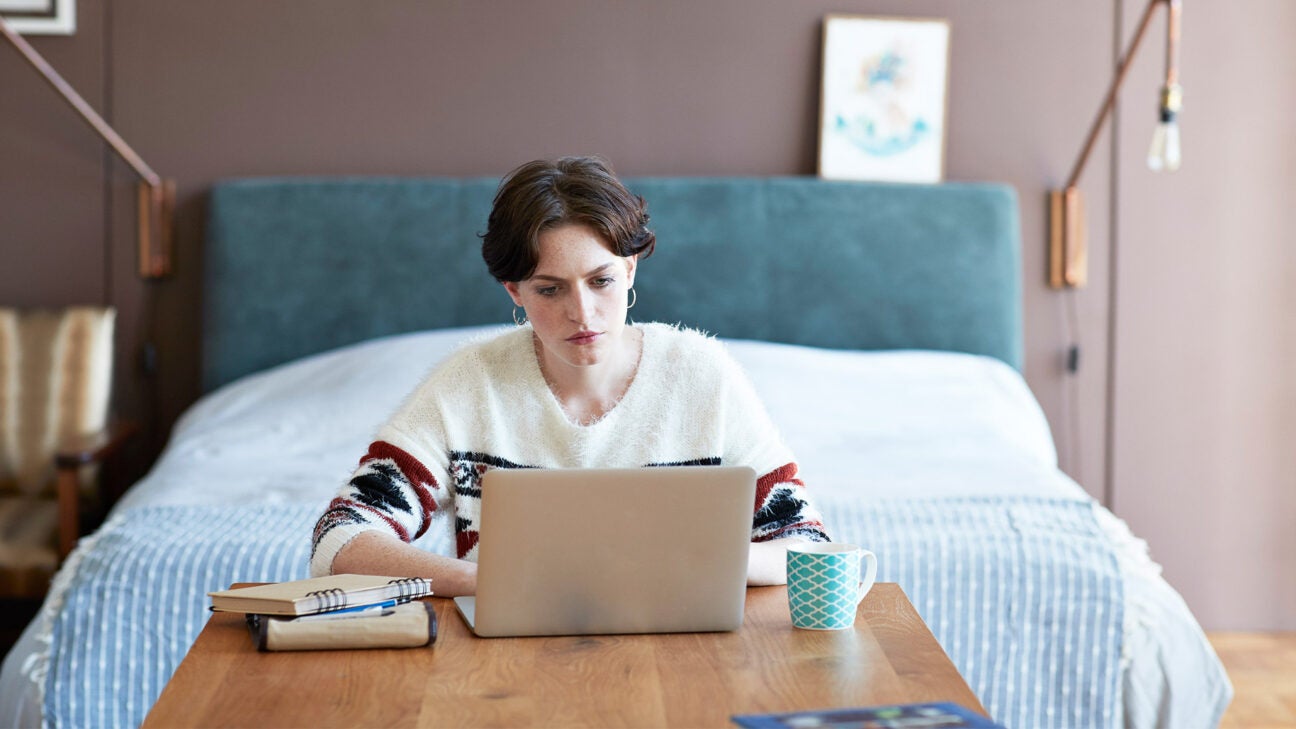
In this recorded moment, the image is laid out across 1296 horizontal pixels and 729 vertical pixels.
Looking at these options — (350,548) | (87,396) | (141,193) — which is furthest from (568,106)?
(350,548)

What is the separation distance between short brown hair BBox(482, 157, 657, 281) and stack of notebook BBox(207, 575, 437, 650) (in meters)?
0.45

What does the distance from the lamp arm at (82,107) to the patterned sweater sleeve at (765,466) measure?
2.15 meters

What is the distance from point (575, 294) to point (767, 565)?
40 centimetres

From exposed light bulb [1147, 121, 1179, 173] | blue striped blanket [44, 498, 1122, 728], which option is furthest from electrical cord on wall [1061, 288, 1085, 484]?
blue striped blanket [44, 498, 1122, 728]

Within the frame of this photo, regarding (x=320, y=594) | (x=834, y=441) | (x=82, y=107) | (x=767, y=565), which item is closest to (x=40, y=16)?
(x=82, y=107)

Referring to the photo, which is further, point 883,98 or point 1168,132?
point 883,98

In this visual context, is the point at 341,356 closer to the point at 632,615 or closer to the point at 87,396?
the point at 87,396

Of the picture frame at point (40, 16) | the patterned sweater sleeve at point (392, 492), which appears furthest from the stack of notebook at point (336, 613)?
the picture frame at point (40, 16)

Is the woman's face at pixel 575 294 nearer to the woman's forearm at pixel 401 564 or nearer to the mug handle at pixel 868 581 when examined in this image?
the woman's forearm at pixel 401 564

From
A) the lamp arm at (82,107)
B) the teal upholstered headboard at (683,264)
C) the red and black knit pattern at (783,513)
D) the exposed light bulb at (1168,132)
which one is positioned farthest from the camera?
the teal upholstered headboard at (683,264)

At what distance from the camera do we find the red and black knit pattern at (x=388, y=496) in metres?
1.53

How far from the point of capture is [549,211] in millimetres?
1569

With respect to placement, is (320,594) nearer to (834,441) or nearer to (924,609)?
(924,609)

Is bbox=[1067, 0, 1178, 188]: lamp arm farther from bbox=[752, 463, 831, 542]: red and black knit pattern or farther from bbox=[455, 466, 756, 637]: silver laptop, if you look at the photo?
bbox=[455, 466, 756, 637]: silver laptop
